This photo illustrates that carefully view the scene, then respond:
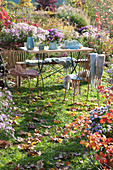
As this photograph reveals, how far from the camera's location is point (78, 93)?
5.96 metres

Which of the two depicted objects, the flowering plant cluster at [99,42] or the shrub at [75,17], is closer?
the flowering plant cluster at [99,42]

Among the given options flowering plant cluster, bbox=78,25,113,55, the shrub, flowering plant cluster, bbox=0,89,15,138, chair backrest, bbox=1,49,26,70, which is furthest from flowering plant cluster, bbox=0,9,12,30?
the shrub

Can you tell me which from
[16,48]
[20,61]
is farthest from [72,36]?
[20,61]

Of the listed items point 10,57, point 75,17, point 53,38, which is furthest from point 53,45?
point 75,17

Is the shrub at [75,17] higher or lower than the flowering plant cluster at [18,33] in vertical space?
higher

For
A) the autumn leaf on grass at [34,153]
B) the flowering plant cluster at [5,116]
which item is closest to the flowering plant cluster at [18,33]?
the flowering plant cluster at [5,116]

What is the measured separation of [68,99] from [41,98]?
24.9 inches

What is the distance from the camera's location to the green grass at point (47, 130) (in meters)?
3.05

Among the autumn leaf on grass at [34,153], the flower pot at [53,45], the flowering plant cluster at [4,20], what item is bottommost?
the autumn leaf on grass at [34,153]

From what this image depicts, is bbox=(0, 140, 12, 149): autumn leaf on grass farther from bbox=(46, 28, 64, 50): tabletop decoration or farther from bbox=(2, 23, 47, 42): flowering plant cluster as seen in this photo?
bbox=(2, 23, 47, 42): flowering plant cluster

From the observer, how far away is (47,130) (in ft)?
13.0

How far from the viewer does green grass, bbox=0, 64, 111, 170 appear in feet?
10.0

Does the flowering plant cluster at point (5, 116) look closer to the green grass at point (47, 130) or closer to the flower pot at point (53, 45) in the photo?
the green grass at point (47, 130)

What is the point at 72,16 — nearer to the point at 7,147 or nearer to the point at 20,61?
the point at 20,61
